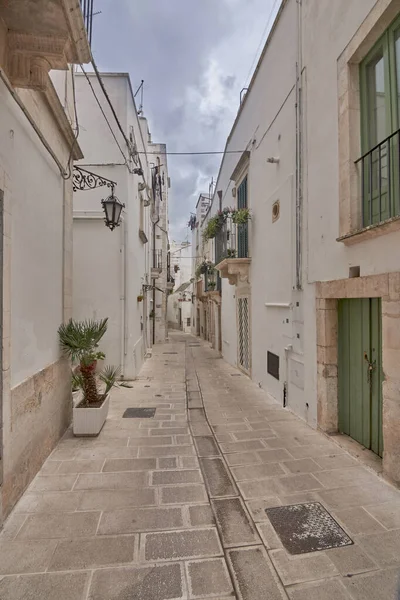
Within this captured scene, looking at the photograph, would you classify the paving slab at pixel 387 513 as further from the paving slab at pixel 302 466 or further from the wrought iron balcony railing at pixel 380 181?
the wrought iron balcony railing at pixel 380 181

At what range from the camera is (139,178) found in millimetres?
11180

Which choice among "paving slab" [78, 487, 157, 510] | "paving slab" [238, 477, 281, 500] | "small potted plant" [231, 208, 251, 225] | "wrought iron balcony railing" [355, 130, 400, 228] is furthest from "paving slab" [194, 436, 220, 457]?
"small potted plant" [231, 208, 251, 225]

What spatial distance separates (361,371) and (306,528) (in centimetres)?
219

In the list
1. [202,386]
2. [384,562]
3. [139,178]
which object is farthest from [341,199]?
[139,178]

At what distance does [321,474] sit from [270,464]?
577mm

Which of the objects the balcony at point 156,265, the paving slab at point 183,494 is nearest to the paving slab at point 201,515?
the paving slab at point 183,494

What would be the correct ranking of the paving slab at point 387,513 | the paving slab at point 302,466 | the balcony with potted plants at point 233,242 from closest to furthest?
the paving slab at point 387,513, the paving slab at point 302,466, the balcony with potted plants at point 233,242

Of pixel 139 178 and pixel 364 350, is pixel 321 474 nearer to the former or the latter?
pixel 364 350

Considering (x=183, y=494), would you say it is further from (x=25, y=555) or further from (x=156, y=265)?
(x=156, y=265)

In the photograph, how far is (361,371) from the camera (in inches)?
163

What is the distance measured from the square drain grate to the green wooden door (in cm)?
324

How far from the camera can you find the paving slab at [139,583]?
2014 mm

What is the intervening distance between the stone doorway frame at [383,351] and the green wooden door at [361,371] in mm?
113

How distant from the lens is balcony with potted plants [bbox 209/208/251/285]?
29.7 ft
